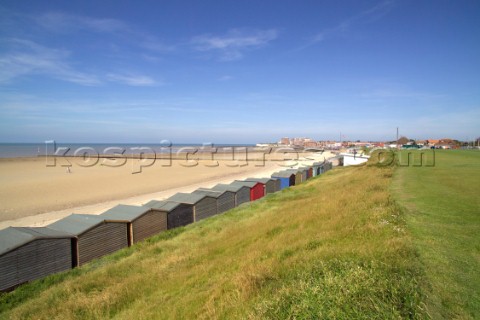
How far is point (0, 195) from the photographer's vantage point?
29.2 meters

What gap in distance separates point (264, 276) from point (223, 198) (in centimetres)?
1312

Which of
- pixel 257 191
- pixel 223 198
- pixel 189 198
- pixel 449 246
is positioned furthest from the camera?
pixel 257 191

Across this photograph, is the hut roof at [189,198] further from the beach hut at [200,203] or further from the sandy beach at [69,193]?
the sandy beach at [69,193]

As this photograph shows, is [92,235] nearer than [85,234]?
No

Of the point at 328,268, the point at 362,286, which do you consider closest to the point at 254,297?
the point at 328,268

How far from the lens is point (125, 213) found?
13578mm

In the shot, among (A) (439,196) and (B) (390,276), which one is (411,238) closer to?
(B) (390,276)

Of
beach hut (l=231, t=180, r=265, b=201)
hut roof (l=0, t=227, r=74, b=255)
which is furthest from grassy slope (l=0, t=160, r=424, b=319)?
beach hut (l=231, t=180, r=265, b=201)

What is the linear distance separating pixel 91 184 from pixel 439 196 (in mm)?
36865

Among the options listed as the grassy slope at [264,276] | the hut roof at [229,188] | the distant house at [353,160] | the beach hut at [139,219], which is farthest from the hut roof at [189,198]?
the distant house at [353,160]

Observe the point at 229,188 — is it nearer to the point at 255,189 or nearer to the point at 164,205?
the point at 255,189

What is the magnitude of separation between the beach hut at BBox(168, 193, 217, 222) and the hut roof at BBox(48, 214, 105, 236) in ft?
16.6

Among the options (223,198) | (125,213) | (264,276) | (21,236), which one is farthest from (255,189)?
(264,276)

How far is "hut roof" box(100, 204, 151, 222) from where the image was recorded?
1281 cm
